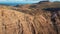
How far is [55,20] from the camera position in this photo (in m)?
20.2

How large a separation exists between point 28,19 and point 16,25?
1.91 metres

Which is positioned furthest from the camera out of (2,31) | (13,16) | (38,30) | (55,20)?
(55,20)

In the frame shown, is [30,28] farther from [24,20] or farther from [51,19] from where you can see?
[51,19]

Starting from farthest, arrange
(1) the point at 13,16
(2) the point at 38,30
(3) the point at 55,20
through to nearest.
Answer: (3) the point at 55,20
(2) the point at 38,30
(1) the point at 13,16

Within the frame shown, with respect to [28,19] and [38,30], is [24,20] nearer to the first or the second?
[28,19]

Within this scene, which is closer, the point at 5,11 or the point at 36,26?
the point at 5,11

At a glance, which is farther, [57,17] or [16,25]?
[57,17]

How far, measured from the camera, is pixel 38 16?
781 inches

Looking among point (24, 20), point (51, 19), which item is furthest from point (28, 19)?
point (51, 19)

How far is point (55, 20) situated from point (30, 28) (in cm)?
336

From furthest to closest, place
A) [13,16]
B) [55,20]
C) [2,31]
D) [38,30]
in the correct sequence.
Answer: [55,20] → [38,30] → [13,16] → [2,31]

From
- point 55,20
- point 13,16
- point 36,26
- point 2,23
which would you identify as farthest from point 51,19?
point 2,23

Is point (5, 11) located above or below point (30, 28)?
above

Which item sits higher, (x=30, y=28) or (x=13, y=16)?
(x=13, y=16)
